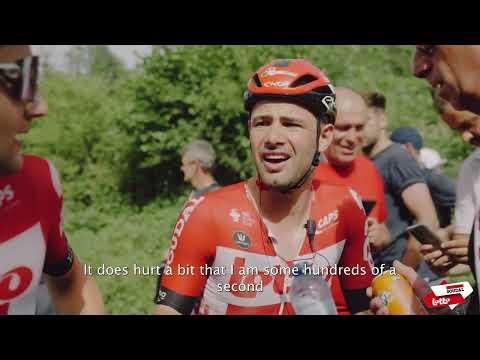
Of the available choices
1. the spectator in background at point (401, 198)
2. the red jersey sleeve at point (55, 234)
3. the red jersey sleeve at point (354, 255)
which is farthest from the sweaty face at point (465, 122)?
the red jersey sleeve at point (55, 234)

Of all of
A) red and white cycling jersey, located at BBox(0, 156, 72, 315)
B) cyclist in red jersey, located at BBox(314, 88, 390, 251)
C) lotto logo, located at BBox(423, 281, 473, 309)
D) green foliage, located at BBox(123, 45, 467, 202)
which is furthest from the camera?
green foliage, located at BBox(123, 45, 467, 202)

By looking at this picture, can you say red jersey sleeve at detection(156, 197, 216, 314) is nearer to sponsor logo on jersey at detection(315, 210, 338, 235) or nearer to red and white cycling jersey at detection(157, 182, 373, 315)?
red and white cycling jersey at detection(157, 182, 373, 315)

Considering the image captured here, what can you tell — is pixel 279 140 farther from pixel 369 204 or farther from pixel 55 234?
pixel 369 204

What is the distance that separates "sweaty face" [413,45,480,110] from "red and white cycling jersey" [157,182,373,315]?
828 mm

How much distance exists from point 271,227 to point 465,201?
5.11 ft

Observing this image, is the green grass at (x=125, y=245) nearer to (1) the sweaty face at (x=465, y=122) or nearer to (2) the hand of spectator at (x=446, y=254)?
(2) the hand of spectator at (x=446, y=254)

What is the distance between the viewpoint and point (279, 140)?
276 cm

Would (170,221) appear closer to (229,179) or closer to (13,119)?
(229,179)

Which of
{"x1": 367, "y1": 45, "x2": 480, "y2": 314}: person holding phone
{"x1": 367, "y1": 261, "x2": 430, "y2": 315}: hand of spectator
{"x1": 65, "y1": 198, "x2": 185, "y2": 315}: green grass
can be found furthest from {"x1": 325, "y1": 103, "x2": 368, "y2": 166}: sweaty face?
{"x1": 65, "y1": 198, "x2": 185, "y2": 315}: green grass

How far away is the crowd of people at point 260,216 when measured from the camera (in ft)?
7.16

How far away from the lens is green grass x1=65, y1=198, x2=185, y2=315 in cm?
498
